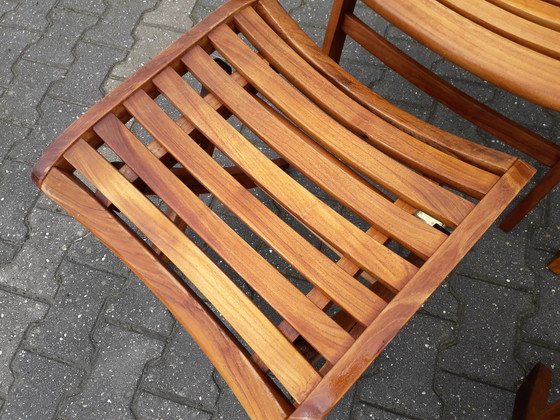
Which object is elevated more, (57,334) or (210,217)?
(210,217)

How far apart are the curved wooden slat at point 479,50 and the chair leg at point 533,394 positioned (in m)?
0.87

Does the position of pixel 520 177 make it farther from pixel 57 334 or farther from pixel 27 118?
pixel 27 118

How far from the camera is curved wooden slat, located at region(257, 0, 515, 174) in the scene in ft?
3.83

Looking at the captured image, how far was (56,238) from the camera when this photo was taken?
6.29 feet

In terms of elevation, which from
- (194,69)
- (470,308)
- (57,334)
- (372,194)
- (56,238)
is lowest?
(470,308)

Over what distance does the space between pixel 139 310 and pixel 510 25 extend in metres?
1.40

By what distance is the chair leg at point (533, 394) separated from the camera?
4.85ft

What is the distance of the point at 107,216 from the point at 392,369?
3.41 ft

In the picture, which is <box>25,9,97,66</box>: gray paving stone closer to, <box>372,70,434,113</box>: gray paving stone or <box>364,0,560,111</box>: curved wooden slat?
<box>372,70,434,113</box>: gray paving stone

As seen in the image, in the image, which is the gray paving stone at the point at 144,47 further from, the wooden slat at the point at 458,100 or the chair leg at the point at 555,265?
the chair leg at the point at 555,265

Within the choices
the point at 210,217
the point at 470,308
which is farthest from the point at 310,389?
the point at 470,308

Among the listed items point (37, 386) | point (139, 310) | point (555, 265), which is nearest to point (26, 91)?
point (139, 310)

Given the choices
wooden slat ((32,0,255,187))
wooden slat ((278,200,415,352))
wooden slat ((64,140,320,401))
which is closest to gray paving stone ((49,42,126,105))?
wooden slat ((32,0,255,187))

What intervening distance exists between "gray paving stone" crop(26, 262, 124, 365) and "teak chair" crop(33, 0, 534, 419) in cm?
73
